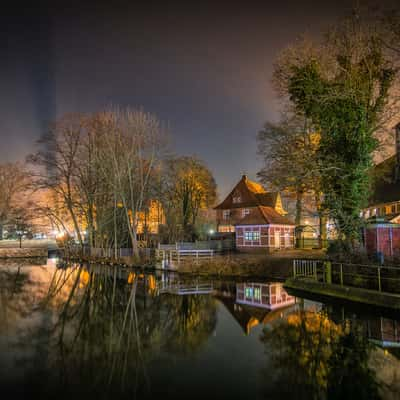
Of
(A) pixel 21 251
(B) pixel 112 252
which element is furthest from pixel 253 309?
(A) pixel 21 251

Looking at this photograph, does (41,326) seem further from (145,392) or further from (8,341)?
(145,392)

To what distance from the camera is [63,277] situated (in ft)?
73.9

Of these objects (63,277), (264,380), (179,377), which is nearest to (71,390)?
(179,377)

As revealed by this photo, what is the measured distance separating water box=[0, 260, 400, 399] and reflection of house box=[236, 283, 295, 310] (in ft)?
0.29

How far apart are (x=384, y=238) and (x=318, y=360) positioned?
31.9 ft

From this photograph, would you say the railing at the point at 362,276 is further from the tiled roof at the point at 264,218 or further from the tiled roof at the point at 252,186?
the tiled roof at the point at 252,186

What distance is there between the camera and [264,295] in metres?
14.6

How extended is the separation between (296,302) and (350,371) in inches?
250

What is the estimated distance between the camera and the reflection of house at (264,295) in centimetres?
1288

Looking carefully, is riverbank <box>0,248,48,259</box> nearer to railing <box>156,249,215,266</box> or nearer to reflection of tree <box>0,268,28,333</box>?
reflection of tree <box>0,268,28,333</box>

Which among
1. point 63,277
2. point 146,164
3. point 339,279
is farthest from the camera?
point 146,164

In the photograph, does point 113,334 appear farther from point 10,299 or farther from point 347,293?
point 347,293

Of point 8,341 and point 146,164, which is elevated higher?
point 146,164

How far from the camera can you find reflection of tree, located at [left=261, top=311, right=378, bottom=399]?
588cm
